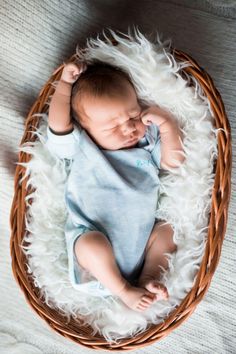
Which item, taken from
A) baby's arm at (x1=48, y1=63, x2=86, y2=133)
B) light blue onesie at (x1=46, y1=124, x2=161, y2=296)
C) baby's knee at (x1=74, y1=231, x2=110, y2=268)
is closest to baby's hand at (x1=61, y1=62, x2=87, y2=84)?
baby's arm at (x1=48, y1=63, x2=86, y2=133)

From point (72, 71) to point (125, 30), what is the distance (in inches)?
12.9

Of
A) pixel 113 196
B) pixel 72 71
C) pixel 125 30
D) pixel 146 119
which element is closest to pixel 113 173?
pixel 113 196

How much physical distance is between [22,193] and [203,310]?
1.91 feet

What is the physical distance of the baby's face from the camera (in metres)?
1.19

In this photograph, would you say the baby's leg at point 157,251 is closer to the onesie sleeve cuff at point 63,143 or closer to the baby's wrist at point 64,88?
the onesie sleeve cuff at point 63,143

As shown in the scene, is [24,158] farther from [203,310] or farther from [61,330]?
[203,310]

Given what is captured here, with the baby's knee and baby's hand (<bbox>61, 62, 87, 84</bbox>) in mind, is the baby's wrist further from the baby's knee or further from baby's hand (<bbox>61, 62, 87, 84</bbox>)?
the baby's knee

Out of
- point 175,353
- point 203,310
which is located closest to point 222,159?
point 203,310

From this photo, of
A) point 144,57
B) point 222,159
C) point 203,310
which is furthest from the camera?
point 203,310

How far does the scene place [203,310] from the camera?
4.53 feet

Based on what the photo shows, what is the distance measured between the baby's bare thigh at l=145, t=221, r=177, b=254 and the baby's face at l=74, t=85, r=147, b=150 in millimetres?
221

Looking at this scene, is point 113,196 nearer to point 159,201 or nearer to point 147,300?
point 159,201

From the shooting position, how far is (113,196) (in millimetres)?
1276

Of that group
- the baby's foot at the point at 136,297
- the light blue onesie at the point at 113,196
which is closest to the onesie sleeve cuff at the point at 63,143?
the light blue onesie at the point at 113,196
